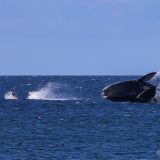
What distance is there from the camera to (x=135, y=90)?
300 ft

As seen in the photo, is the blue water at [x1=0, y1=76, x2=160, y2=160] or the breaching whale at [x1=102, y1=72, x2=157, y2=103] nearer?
the blue water at [x1=0, y1=76, x2=160, y2=160]

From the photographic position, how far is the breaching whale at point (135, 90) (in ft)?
298

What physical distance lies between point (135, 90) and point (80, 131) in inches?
1017

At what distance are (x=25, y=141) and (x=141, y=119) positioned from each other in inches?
796

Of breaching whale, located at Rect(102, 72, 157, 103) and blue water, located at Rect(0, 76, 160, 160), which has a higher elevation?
breaching whale, located at Rect(102, 72, 157, 103)

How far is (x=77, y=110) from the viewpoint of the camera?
289 feet

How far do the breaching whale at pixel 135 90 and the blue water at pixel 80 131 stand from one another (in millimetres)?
926

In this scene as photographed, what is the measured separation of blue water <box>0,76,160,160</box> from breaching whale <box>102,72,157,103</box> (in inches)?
36.4

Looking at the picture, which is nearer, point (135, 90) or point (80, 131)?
point (80, 131)

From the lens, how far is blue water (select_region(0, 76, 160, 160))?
52.2 metres

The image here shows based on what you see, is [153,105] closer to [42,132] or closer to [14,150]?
[42,132]

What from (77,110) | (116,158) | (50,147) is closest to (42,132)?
(50,147)

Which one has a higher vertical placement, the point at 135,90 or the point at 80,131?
the point at 135,90

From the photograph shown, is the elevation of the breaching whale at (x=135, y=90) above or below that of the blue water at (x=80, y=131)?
above
